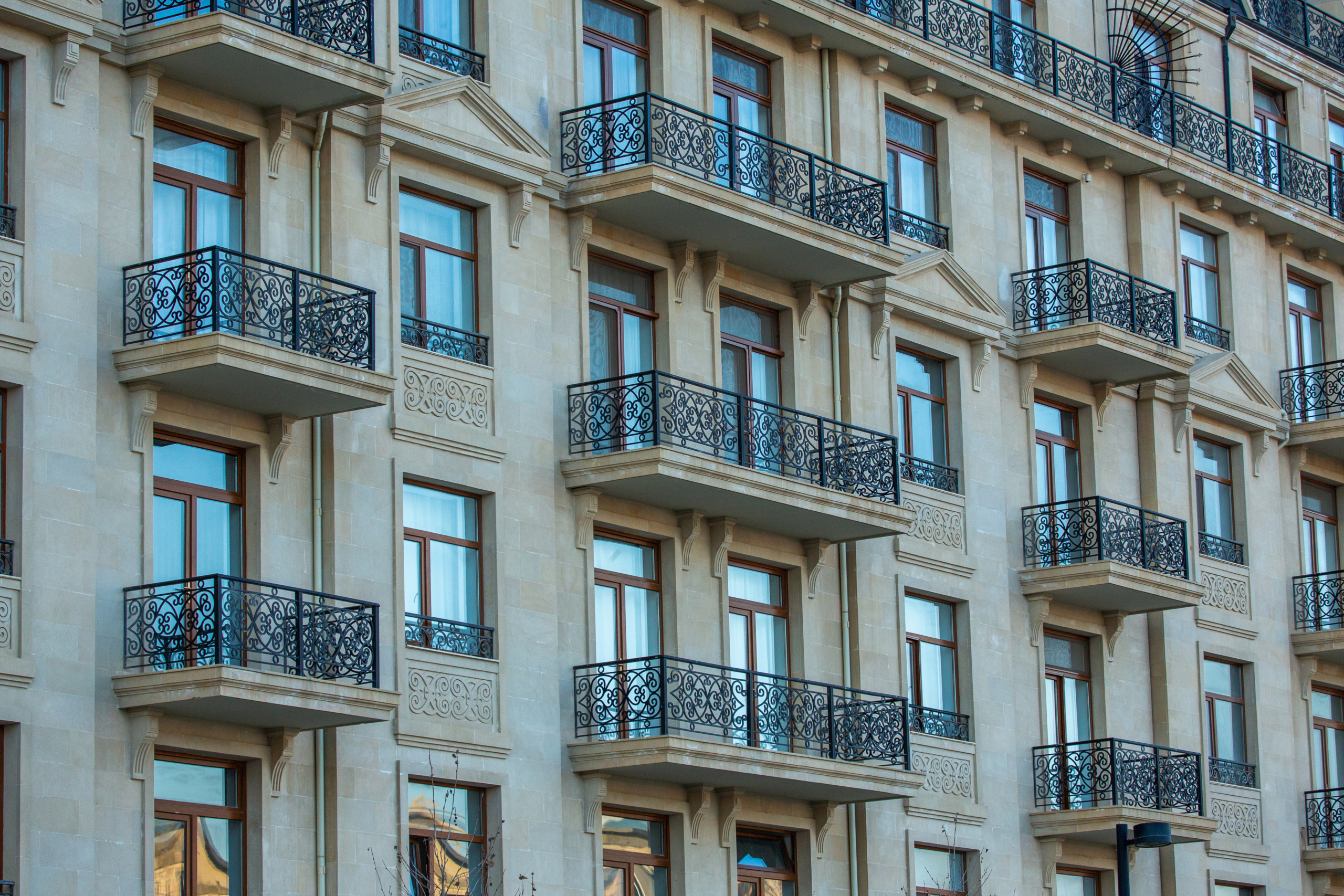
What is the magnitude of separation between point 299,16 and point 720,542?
28.1 feet

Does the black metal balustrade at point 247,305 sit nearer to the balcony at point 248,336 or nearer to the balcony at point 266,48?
the balcony at point 248,336

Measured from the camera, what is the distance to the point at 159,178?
83.2 ft

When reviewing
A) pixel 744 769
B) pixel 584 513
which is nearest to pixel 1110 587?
pixel 744 769

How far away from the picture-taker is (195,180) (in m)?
25.7

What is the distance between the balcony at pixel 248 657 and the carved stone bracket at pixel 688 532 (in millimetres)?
6102

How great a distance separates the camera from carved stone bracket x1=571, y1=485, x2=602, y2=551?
28.6 meters

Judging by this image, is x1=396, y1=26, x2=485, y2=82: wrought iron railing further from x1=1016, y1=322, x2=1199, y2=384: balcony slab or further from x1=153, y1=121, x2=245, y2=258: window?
x1=1016, y1=322, x2=1199, y2=384: balcony slab

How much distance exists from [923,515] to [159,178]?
1237 cm

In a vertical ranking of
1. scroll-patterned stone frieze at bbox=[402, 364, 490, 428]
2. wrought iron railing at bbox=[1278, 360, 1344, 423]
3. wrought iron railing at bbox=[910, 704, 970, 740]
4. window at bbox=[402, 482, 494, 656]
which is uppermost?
wrought iron railing at bbox=[1278, 360, 1344, 423]

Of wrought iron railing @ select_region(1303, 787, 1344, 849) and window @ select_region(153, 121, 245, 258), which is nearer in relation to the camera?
window @ select_region(153, 121, 245, 258)

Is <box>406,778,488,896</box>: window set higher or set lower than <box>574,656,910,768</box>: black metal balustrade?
lower

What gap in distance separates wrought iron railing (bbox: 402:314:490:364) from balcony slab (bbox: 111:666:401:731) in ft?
15.0

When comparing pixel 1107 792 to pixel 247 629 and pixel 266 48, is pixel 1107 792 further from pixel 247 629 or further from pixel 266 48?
pixel 266 48

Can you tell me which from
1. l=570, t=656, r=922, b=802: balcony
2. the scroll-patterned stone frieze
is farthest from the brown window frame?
l=570, t=656, r=922, b=802: balcony
